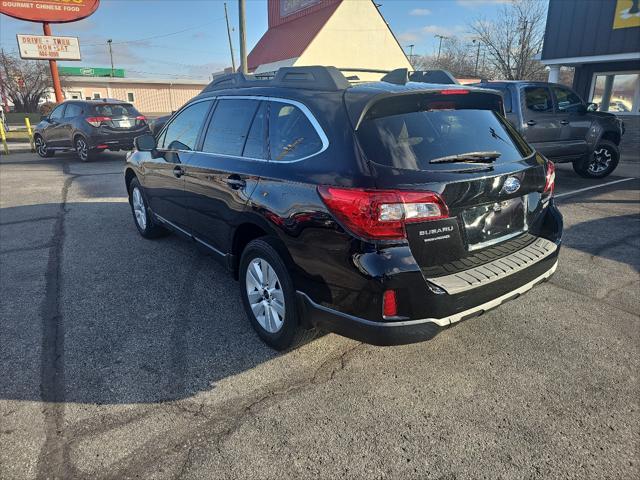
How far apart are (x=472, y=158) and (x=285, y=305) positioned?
1473 mm

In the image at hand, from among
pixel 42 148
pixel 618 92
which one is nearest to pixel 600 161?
pixel 618 92

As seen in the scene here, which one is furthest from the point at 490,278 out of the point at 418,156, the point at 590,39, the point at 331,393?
the point at 590,39

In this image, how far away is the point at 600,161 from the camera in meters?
9.39

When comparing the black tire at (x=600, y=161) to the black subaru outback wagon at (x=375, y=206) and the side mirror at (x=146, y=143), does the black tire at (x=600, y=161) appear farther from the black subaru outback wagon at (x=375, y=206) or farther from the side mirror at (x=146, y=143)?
the side mirror at (x=146, y=143)

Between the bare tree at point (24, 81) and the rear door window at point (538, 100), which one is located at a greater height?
the bare tree at point (24, 81)

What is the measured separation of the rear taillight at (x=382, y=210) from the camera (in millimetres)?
2264

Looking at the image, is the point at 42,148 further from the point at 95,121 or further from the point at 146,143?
the point at 146,143

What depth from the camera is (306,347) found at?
3.19 m

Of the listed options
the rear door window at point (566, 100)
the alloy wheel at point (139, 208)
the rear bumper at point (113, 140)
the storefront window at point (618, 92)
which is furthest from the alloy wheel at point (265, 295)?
the storefront window at point (618, 92)

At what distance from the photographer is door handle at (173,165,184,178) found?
4.11 meters

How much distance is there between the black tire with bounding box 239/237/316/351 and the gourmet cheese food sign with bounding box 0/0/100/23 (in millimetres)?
19494

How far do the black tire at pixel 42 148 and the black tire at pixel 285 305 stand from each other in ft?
45.5

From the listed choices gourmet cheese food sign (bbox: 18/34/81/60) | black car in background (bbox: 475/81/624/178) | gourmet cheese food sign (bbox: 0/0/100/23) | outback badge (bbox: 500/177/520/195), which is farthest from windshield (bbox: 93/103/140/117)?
outback badge (bbox: 500/177/520/195)

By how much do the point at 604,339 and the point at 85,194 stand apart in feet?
27.9
